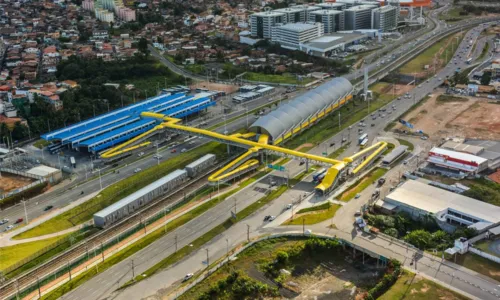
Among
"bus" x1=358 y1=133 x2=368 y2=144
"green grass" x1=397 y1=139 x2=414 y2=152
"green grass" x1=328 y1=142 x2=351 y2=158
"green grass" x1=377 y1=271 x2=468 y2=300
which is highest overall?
"bus" x1=358 y1=133 x2=368 y2=144

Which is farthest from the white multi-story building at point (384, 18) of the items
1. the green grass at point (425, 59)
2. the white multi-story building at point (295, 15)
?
the green grass at point (425, 59)

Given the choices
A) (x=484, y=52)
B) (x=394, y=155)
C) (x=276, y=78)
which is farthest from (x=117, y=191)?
(x=484, y=52)

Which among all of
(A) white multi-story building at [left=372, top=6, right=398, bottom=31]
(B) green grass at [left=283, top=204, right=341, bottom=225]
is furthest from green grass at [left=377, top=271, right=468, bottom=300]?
(A) white multi-story building at [left=372, top=6, right=398, bottom=31]

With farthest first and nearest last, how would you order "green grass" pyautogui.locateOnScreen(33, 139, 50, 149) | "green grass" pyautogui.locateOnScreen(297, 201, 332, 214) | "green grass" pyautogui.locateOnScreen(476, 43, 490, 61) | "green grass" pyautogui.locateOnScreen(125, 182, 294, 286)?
"green grass" pyautogui.locateOnScreen(476, 43, 490, 61) < "green grass" pyautogui.locateOnScreen(33, 139, 50, 149) < "green grass" pyautogui.locateOnScreen(297, 201, 332, 214) < "green grass" pyautogui.locateOnScreen(125, 182, 294, 286)

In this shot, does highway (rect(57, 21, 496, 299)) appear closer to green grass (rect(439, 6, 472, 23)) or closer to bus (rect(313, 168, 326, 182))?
bus (rect(313, 168, 326, 182))

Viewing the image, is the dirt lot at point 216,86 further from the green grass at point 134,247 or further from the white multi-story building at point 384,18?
the white multi-story building at point 384,18

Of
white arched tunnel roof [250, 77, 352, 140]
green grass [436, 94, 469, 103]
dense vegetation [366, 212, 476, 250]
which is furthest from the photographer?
green grass [436, 94, 469, 103]
